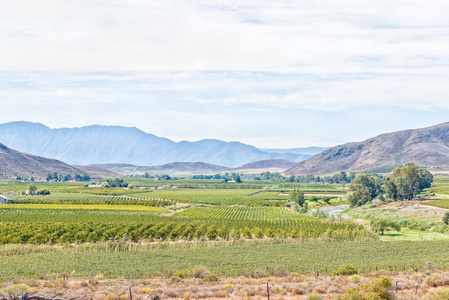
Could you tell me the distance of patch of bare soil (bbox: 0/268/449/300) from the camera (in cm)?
A: 2138

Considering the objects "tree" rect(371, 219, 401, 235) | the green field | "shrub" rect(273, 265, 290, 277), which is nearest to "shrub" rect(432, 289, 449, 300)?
"shrub" rect(273, 265, 290, 277)

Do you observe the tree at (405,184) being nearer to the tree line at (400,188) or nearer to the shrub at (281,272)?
the tree line at (400,188)

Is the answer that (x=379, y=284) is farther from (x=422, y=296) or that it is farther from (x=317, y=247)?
(x=317, y=247)

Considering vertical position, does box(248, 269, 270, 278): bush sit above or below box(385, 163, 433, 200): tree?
below

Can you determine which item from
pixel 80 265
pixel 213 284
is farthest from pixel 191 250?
pixel 213 284

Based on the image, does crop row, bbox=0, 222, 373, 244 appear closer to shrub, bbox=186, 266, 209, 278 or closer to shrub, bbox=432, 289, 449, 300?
shrub, bbox=186, 266, 209, 278

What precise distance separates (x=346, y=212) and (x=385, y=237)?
42.1 m

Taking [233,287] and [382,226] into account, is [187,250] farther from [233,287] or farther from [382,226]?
[382,226]

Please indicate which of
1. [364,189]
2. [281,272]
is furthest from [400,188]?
[281,272]

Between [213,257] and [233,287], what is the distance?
1287 cm

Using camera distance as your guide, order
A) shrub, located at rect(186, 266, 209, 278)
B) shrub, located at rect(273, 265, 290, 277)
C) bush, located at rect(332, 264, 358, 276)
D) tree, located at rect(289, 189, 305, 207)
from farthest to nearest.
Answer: tree, located at rect(289, 189, 305, 207), bush, located at rect(332, 264, 358, 276), shrub, located at rect(273, 265, 290, 277), shrub, located at rect(186, 266, 209, 278)

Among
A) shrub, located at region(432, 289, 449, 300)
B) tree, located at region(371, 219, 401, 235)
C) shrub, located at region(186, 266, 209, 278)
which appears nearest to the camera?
shrub, located at region(432, 289, 449, 300)

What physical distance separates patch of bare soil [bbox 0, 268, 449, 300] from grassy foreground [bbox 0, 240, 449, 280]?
2860mm

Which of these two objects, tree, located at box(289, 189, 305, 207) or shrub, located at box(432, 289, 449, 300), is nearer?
shrub, located at box(432, 289, 449, 300)
